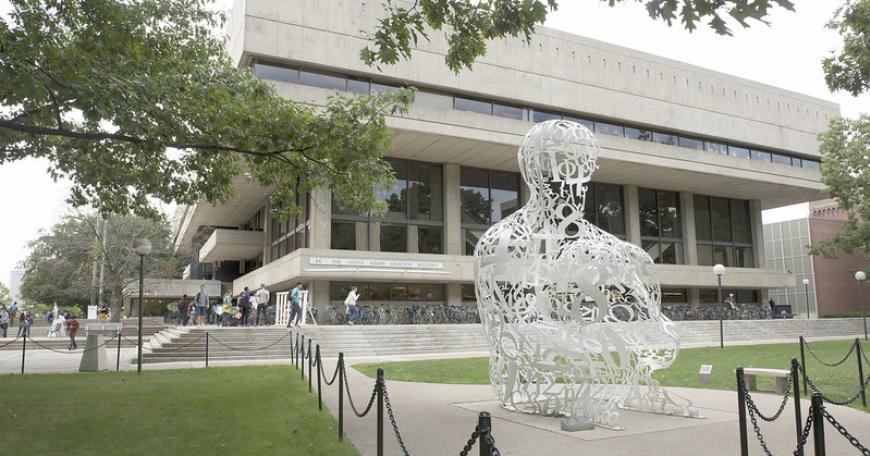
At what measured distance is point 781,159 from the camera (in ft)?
133

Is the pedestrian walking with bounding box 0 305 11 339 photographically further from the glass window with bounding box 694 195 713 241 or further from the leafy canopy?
the glass window with bounding box 694 195 713 241

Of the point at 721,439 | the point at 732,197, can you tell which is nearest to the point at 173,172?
the point at 721,439

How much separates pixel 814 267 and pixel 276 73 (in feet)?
151

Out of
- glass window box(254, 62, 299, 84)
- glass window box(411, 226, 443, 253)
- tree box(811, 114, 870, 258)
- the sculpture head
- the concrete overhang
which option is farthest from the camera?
the concrete overhang

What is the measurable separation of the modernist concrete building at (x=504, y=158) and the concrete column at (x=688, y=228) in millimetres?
89

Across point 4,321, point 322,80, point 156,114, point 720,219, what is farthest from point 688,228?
point 4,321

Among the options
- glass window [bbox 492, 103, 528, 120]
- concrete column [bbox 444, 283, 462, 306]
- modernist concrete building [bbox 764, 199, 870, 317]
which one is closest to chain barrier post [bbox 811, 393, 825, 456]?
concrete column [bbox 444, 283, 462, 306]

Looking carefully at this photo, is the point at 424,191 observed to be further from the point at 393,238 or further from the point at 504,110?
the point at 504,110

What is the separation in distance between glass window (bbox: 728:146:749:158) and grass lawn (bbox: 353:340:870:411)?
22.2 m

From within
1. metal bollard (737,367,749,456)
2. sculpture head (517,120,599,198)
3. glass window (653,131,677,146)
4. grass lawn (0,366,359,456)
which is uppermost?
glass window (653,131,677,146)

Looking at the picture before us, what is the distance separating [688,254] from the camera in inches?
1487

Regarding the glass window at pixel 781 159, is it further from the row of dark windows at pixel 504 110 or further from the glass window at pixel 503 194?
the glass window at pixel 503 194

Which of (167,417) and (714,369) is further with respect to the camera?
(714,369)

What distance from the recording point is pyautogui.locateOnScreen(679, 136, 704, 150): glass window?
3675 centimetres
